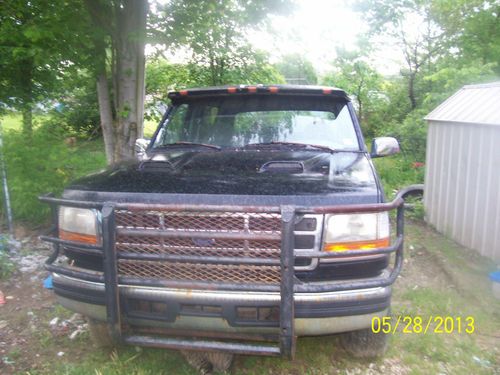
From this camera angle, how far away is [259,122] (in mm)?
3883

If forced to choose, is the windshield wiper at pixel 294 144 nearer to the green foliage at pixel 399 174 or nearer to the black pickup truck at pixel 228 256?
the black pickup truck at pixel 228 256

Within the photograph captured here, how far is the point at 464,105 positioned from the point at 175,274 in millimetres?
4646

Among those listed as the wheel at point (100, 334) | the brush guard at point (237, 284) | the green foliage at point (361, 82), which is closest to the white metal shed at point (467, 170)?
the brush guard at point (237, 284)

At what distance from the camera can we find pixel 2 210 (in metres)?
5.83

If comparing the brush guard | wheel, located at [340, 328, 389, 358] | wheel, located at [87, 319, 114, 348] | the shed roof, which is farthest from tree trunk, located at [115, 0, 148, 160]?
the shed roof

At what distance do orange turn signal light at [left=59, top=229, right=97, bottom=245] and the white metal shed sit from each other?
3.93 metres

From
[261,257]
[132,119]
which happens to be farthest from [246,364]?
[132,119]

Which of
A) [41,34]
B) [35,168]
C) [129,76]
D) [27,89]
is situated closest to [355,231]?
[41,34]

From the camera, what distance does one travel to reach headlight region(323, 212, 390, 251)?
2369mm

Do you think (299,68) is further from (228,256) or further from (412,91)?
(228,256)

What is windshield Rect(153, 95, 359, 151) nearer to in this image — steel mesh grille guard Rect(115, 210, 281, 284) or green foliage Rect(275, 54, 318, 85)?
steel mesh grille guard Rect(115, 210, 281, 284)

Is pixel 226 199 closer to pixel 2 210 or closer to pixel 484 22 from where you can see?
pixel 2 210

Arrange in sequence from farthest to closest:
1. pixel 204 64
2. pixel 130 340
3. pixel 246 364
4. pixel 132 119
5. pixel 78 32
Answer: pixel 204 64 < pixel 132 119 < pixel 78 32 < pixel 246 364 < pixel 130 340

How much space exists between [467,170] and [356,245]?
3.36 meters
